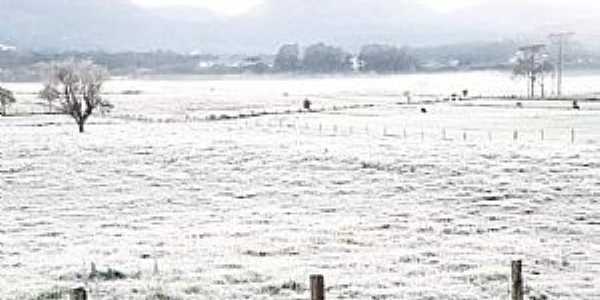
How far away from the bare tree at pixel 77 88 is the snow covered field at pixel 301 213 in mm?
14143

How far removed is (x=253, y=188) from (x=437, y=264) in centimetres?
2013

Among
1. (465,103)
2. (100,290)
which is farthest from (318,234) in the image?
(465,103)

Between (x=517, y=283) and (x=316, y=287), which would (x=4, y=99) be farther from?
(x=316, y=287)

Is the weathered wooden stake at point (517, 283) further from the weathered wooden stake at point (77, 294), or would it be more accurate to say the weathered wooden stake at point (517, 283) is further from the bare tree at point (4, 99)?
the bare tree at point (4, 99)

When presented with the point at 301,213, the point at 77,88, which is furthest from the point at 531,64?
the point at 301,213

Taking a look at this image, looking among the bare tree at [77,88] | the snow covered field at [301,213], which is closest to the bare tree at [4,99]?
the bare tree at [77,88]

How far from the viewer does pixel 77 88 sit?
88.7 m

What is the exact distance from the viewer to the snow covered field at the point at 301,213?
65.4ft

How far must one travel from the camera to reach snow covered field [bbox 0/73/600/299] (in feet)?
65.4

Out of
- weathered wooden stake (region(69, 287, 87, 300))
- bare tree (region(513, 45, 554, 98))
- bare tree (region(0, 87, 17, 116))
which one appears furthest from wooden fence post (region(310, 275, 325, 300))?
bare tree (region(513, 45, 554, 98))

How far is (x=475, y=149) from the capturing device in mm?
55281

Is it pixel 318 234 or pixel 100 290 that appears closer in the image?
pixel 100 290

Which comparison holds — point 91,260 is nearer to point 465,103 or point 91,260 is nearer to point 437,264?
point 437,264

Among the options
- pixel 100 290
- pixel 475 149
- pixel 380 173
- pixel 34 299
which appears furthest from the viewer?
pixel 475 149
